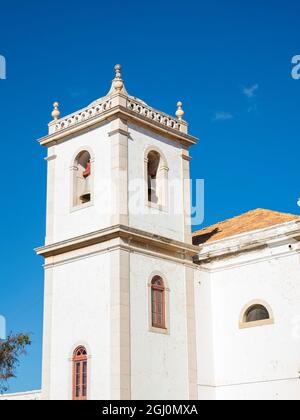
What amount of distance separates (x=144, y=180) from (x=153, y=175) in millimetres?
1270

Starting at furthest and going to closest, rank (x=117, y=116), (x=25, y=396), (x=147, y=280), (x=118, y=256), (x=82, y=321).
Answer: (x=25, y=396)
(x=117, y=116)
(x=147, y=280)
(x=82, y=321)
(x=118, y=256)

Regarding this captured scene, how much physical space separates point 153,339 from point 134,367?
4.13ft

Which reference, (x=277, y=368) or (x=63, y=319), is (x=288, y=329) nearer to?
(x=277, y=368)

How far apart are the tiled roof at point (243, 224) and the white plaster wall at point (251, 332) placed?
1561 mm

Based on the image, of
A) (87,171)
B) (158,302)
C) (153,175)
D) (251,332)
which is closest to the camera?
(158,302)

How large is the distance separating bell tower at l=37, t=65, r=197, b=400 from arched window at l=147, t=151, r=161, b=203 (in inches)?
1.4

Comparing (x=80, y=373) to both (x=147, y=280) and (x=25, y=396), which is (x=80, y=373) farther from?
(x=25, y=396)

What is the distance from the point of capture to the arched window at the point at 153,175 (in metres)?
25.1

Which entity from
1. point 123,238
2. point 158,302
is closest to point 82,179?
point 123,238

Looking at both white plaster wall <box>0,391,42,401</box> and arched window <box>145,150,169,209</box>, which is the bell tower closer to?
arched window <box>145,150,169,209</box>

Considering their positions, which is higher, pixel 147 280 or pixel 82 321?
pixel 147 280

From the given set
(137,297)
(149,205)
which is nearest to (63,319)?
(137,297)

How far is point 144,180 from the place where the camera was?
24234mm

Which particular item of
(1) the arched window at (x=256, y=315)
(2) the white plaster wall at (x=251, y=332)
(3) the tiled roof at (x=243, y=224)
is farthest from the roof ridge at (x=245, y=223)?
(1) the arched window at (x=256, y=315)
